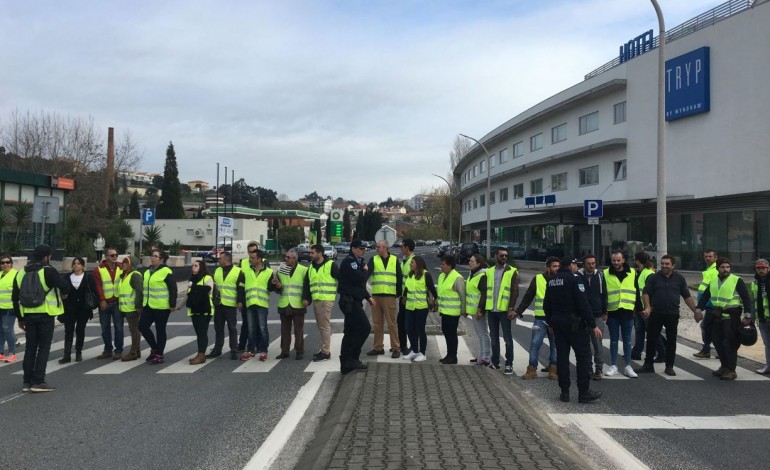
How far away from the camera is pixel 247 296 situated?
970cm

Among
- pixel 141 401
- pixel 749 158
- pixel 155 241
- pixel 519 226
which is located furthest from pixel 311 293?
pixel 519 226

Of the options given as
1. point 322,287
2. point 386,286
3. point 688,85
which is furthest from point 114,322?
point 688,85

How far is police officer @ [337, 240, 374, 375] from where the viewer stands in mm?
8383

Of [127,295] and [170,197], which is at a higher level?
[170,197]

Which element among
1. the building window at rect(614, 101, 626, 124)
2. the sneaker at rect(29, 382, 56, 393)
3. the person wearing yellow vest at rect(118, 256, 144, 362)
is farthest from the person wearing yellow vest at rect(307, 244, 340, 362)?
the building window at rect(614, 101, 626, 124)

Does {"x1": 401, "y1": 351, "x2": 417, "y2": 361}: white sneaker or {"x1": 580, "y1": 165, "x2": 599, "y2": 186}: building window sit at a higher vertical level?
{"x1": 580, "y1": 165, "x2": 599, "y2": 186}: building window

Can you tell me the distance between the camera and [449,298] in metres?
9.12

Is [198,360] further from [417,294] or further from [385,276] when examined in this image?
[417,294]

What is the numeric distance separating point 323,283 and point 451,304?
2033 mm

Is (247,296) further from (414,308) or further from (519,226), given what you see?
(519,226)

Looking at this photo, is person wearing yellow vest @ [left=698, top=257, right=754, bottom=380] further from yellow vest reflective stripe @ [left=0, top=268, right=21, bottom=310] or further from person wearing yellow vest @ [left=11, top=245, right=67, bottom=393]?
yellow vest reflective stripe @ [left=0, top=268, right=21, bottom=310]

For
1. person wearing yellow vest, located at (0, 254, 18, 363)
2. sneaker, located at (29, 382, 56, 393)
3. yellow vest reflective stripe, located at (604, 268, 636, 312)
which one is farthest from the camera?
person wearing yellow vest, located at (0, 254, 18, 363)

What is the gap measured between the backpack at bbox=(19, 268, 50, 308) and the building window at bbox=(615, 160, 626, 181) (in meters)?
A: 33.2

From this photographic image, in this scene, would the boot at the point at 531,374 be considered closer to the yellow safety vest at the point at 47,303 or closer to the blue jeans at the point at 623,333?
the blue jeans at the point at 623,333
